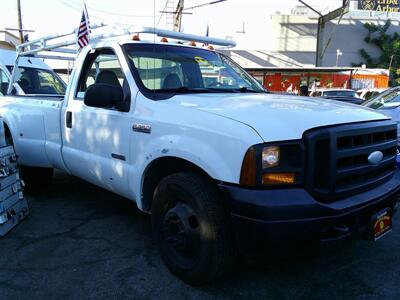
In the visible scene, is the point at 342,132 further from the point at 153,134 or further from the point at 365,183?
the point at 153,134

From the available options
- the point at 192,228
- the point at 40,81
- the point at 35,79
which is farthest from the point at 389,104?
the point at 35,79

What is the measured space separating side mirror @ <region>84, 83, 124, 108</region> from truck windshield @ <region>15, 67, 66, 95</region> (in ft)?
14.9

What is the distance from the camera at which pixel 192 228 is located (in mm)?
3072

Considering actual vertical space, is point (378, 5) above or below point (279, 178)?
above

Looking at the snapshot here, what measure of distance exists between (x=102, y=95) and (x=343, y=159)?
1.96 meters

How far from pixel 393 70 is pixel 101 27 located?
44.4 meters

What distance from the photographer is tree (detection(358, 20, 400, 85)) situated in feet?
143

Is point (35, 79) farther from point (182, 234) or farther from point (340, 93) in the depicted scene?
point (340, 93)

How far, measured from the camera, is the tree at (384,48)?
43.7 meters

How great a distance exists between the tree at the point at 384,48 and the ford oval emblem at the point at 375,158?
4437 centimetres

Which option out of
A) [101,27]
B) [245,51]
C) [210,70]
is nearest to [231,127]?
[210,70]

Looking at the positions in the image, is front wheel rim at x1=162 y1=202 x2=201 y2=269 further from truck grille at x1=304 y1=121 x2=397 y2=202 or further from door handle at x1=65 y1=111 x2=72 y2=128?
door handle at x1=65 y1=111 x2=72 y2=128

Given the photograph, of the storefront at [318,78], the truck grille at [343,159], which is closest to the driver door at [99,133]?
the truck grille at [343,159]

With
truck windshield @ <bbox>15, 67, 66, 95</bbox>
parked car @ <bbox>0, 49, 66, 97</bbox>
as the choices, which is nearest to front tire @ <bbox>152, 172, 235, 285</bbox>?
parked car @ <bbox>0, 49, 66, 97</bbox>
